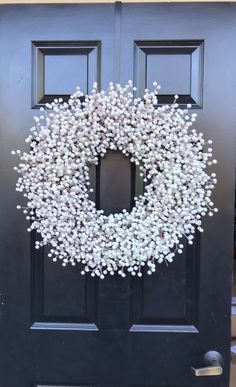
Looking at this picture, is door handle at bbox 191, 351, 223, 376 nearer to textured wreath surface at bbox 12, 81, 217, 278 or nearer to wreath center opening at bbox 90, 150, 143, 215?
textured wreath surface at bbox 12, 81, 217, 278

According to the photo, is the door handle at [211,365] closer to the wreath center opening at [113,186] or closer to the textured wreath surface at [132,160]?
the textured wreath surface at [132,160]

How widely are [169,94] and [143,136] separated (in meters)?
0.19

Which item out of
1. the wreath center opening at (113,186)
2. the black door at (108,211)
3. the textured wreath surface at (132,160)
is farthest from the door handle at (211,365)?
the wreath center opening at (113,186)

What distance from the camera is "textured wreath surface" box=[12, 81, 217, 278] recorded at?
1244 millimetres

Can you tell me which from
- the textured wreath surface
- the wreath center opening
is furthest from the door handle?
the wreath center opening

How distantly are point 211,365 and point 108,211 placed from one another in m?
0.56

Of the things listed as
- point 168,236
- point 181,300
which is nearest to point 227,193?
point 168,236

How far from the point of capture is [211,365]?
1.35m

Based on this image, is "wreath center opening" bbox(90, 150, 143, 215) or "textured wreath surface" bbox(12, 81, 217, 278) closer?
"textured wreath surface" bbox(12, 81, 217, 278)

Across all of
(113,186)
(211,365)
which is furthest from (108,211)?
(211,365)

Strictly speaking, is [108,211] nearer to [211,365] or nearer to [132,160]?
[132,160]

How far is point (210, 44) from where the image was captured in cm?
133

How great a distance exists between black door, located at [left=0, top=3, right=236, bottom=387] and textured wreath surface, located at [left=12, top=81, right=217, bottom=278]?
0.29 feet

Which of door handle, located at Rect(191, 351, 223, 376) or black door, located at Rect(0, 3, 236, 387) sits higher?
black door, located at Rect(0, 3, 236, 387)
